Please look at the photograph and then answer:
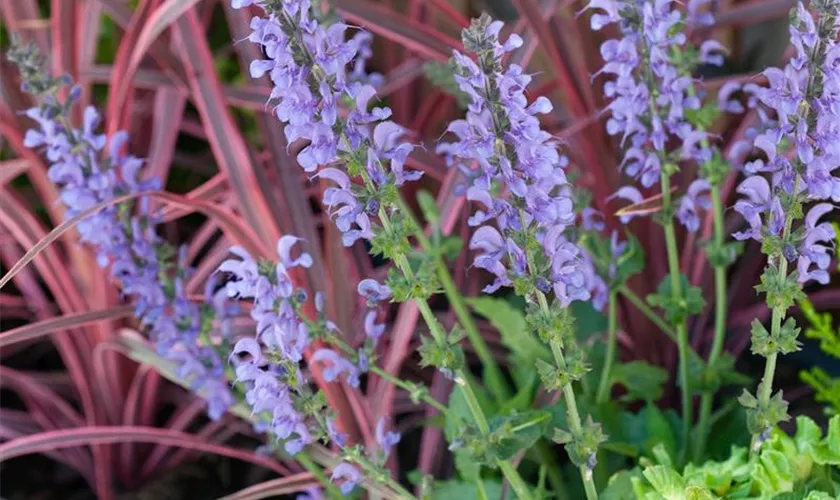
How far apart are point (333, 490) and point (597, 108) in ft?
1.68

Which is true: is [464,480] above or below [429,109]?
below

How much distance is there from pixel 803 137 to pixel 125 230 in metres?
0.54

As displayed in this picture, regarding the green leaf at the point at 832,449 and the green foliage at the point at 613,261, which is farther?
the green foliage at the point at 613,261

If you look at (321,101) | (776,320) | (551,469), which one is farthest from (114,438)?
(776,320)

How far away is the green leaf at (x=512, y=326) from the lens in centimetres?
85

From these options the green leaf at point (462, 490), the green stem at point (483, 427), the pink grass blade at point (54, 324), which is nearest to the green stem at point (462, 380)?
the green stem at point (483, 427)


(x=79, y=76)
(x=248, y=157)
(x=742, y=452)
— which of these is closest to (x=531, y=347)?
(x=742, y=452)

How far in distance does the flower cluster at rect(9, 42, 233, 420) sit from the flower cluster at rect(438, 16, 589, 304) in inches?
12.5

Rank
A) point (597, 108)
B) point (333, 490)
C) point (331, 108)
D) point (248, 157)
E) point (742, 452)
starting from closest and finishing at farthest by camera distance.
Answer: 1. point (331, 108)
2. point (742, 452)
3. point (333, 490)
4. point (248, 157)
5. point (597, 108)

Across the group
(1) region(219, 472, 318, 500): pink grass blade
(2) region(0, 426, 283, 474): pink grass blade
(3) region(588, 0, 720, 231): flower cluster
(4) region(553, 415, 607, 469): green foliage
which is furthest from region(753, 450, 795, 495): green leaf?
(2) region(0, 426, 283, 474): pink grass blade

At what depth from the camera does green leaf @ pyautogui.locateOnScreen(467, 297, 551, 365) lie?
0.85 metres

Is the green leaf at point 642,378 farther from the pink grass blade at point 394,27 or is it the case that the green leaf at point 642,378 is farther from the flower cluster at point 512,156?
the pink grass blade at point 394,27

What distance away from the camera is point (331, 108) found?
52cm

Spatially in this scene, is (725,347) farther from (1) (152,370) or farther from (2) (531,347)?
(1) (152,370)
